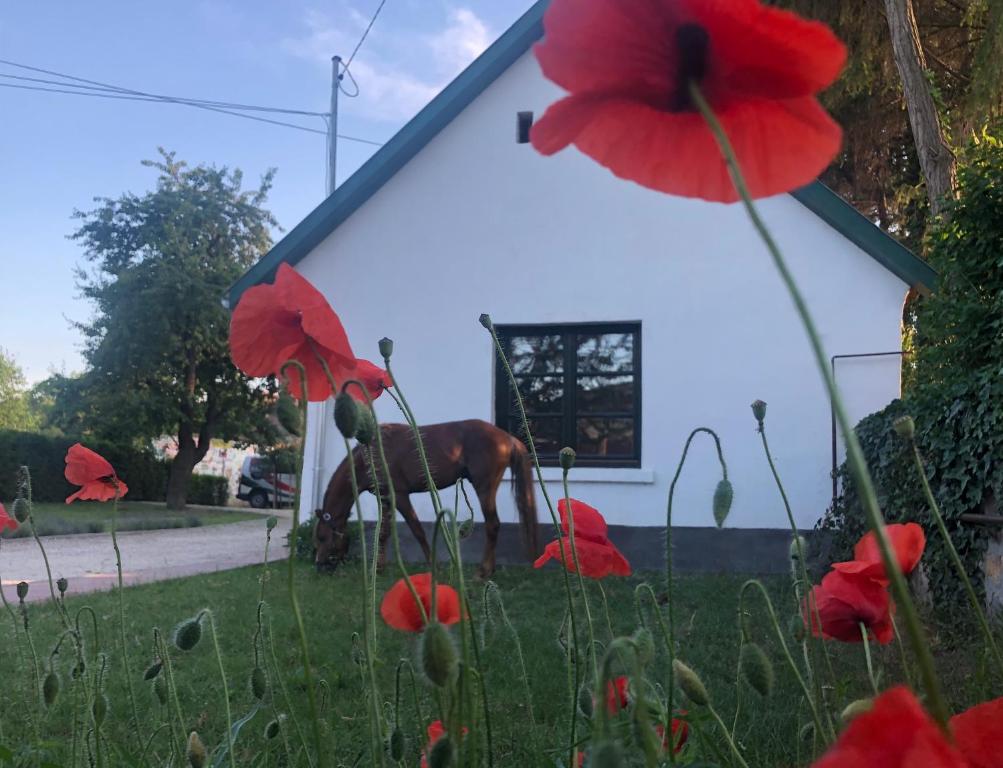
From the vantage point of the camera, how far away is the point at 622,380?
7.38m

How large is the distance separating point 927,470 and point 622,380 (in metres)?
3.66

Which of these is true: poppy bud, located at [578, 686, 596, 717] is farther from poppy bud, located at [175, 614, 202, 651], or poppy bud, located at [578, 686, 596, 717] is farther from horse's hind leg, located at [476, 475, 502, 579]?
horse's hind leg, located at [476, 475, 502, 579]

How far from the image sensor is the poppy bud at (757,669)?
0.69 metres

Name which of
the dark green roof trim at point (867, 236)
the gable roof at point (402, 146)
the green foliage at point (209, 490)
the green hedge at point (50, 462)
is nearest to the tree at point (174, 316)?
the green hedge at point (50, 462)

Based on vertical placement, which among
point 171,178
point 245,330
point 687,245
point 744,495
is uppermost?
point 171,178

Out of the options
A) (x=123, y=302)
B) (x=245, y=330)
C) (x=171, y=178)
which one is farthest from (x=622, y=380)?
(x=171, y=178)

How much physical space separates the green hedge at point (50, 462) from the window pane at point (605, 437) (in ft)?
51.6

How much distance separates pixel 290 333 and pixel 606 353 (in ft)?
21.8

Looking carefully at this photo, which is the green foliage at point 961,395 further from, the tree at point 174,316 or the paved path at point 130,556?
the tree at point 174,316

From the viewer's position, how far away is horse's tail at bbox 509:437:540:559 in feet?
19.4

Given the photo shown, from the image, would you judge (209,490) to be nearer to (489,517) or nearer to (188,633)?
(489,517)

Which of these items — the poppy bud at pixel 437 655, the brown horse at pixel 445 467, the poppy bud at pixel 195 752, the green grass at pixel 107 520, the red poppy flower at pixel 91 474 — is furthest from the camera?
the green grass at pixel 107 520

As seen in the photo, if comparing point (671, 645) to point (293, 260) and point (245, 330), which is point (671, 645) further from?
point (293, 260)

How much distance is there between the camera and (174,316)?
19859 millimetres
